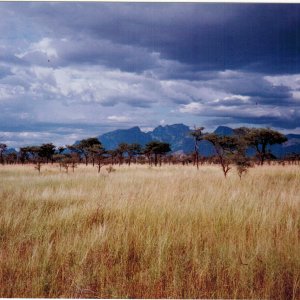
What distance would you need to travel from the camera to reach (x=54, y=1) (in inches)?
205

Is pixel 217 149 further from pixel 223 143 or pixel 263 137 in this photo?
pixel 263 137

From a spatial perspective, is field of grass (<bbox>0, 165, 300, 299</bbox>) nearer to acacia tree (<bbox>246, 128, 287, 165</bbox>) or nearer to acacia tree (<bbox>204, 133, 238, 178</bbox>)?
acacia tree (<bbox>204, 133, 238, 178</bbox>)

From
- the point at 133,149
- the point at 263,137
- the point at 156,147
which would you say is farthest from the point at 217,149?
the point at 133,149

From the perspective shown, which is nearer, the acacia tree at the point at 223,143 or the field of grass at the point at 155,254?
the field of grass at the point at 155,254

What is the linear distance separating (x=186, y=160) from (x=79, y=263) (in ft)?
164

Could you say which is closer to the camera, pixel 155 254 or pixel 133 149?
pixel 155 254

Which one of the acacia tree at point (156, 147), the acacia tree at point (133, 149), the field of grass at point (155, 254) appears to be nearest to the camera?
the field of grass at point (155, 254)

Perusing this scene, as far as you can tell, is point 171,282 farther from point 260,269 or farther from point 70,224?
point 70,224

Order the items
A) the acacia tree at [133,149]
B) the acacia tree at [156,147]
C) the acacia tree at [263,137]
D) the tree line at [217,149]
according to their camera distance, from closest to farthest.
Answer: the tree line at [217,149] → the acacia tree at [263,137] → the acacia tree at [156,147] → the acacia tree at [133,149]

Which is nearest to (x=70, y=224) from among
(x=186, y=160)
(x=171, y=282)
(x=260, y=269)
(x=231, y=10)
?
(x=171, y=282)

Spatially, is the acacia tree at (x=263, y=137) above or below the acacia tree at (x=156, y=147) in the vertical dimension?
above

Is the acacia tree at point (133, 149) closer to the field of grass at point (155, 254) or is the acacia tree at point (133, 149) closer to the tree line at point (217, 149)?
the tree line at point (217, 149)

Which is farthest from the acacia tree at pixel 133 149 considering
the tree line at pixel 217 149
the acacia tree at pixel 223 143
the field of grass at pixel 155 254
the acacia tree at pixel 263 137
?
the field of grass at pixel 155 254

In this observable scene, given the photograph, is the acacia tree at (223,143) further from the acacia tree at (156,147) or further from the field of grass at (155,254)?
the acacia tree at (156,147)
